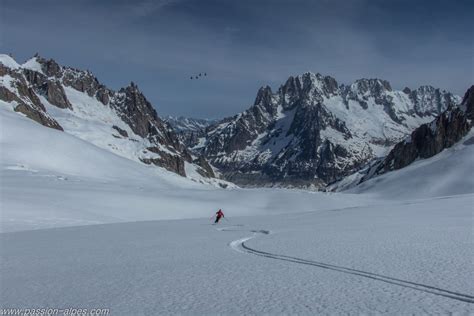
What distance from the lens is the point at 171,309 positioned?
363 inches

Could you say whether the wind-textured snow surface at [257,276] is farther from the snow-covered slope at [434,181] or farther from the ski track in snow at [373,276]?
the snow-covered slope at [434,181]

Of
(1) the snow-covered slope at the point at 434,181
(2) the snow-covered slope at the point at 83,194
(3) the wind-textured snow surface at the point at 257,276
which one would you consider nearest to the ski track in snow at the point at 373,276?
(3) the wind-textured snow surface at the point at 257,276

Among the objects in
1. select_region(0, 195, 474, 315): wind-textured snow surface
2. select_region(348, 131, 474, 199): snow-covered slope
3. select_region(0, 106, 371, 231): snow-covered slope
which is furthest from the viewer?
select_region(348, 131, 474, 199): snow-covered slope

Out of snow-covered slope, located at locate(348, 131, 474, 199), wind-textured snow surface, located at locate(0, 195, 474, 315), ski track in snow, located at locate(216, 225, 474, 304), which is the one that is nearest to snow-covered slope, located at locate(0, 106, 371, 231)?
wind-textured snow surface, located at locate(0, 195, 474, 315)

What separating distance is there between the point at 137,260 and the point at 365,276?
8.01m

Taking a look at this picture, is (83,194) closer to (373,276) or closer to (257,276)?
(257,276)

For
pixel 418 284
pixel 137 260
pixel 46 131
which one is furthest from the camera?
pixel 46 131

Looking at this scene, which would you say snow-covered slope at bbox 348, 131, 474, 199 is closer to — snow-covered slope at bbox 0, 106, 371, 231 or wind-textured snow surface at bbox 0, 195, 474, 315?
snow-covered slope at bbox 0, 106, 371, 231

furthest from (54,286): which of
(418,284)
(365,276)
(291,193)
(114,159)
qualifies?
(114,159)

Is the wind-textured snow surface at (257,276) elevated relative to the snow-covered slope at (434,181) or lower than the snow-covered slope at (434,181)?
lower

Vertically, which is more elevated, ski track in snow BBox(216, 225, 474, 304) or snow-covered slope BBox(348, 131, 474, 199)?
snow-covered slope BBox(348, 131, 474, 199)

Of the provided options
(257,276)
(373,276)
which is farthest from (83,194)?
(373,276)

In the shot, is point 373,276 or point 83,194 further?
point 83,194

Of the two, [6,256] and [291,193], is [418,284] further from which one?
[291,193]
